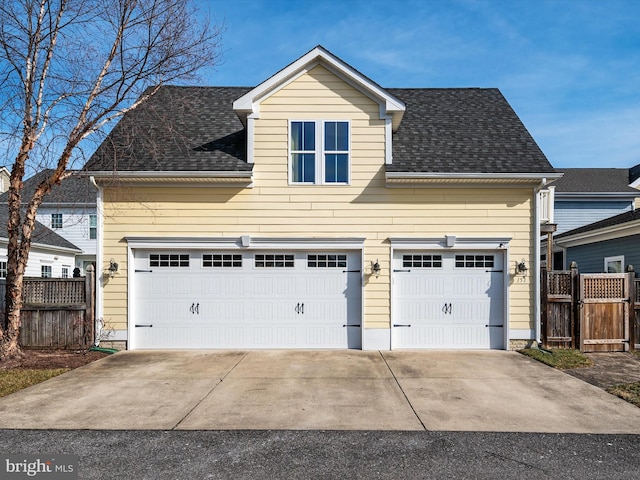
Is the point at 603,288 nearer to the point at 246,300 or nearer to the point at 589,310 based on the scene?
the point at 589,310

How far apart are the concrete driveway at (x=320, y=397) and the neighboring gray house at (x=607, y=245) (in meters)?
7.02

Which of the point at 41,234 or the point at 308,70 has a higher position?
the point at 308,70

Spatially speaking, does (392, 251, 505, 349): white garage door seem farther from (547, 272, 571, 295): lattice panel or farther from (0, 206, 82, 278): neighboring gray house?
(0, 206, 82, 278): neighboring gray house

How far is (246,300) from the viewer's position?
34.2 feet

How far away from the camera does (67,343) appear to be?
10.2 metres

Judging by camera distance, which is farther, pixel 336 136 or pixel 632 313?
pixel 336 136

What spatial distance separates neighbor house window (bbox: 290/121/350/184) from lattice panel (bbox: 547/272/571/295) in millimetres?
5475

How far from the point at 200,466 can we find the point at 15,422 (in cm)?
301

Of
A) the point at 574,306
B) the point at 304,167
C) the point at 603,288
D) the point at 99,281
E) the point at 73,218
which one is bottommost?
the point at 574,306

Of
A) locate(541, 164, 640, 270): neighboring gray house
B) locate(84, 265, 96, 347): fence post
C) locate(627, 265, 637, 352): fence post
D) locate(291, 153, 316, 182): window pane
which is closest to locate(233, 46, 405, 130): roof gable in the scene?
locate(291, 153, 316, 182): window pane

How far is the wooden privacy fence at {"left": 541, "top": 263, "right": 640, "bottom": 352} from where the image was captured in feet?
33.7

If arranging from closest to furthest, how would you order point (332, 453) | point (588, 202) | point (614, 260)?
point (332, 453), point (614, 260), point (588, 202)

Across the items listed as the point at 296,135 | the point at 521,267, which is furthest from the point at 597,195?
the point at 296,135

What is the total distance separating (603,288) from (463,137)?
5.01 meters
